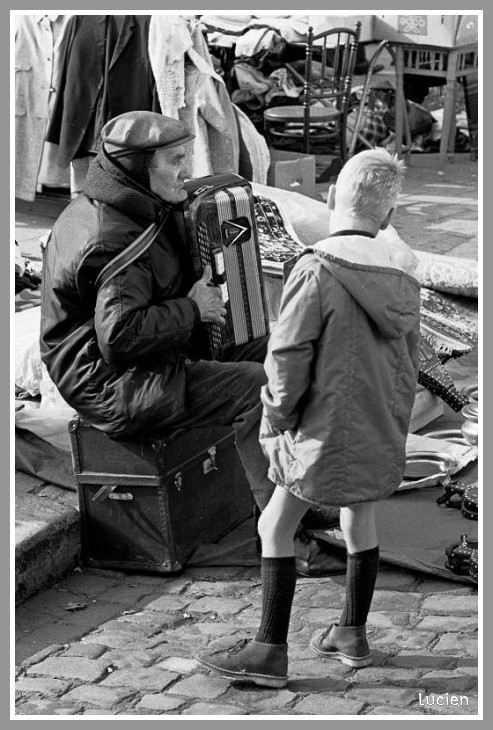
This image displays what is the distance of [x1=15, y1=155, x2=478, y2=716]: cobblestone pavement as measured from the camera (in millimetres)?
3486

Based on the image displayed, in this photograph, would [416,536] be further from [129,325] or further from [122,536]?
[129,325]

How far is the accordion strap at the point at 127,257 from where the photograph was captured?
3.92m

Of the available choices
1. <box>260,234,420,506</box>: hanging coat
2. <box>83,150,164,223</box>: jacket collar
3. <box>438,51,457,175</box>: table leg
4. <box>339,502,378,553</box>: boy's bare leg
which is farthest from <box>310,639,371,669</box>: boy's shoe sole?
<box>438,51,457,175</box>: table leg

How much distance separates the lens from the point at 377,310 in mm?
3254

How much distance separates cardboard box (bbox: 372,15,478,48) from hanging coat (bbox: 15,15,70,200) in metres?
3.32

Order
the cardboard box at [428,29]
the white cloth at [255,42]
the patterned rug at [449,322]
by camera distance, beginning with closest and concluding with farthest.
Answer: the patterned rug at [449,322], the white cloth at [255,42], the cardboard box at [428,29]

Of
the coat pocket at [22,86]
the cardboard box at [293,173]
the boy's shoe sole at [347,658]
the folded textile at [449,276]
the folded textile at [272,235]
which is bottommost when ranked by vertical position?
the boy's shoe sole at [347,658]

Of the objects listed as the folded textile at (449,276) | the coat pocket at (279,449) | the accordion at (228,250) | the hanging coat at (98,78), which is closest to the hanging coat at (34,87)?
the hanging coat at (98,78)

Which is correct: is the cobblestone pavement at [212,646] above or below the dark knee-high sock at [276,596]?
below

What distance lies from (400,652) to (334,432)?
89 centimetres

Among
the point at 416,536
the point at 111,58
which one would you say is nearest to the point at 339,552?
the point at 416,536

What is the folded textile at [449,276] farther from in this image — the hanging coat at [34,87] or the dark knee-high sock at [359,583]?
the dark knee-high sock at [359,583]

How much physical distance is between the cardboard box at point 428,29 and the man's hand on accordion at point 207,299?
6.25 metres

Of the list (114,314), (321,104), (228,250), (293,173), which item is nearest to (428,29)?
(321,104)
